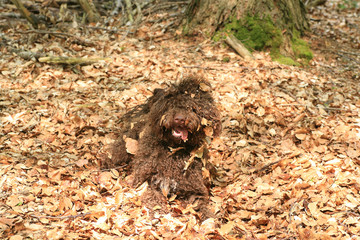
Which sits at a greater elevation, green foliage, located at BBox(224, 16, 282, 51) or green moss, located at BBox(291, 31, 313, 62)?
green foliage, located at BBox(224, 16, 282, 51)

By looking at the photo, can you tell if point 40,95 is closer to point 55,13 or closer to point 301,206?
point 55,13

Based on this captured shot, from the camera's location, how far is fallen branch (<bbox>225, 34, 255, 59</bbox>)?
6820 millimetres

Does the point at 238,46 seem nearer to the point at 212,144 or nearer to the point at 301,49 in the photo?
the point at 301,49

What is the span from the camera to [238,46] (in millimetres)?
6914

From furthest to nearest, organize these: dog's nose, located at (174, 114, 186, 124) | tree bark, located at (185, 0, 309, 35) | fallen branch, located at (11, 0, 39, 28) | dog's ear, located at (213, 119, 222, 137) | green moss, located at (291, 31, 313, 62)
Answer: fallen branch, located at (11, 0, 39, 28), green moss, located at (291, 31, 313, 62), tree bark, located at (185, 0, 309, 35), dog's ear, located at (213, 119, 222, 137), dog's nose, located at (174, 114, 186, 124)

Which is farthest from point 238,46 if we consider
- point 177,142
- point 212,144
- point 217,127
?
point 177,142

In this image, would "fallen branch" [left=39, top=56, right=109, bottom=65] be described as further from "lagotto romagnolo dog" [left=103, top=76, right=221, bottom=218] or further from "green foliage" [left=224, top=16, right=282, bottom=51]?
"green foliage" [left=224, top=16, right=282, bottom=51]

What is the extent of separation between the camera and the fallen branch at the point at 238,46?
22.4ft

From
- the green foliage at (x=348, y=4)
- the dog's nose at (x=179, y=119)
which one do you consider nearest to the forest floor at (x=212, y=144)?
the dog's nose at (x=179, y=119)

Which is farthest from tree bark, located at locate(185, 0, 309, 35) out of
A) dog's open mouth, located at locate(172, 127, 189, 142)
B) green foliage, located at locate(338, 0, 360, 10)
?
green foliage, located at locate(338, 0, 360, 10)

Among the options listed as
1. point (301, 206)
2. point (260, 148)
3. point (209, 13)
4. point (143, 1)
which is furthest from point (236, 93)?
point (143, 1)

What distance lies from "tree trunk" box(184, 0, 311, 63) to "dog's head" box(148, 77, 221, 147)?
135 inches

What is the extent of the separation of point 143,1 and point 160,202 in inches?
266

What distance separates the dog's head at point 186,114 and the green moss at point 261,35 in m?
3.38
